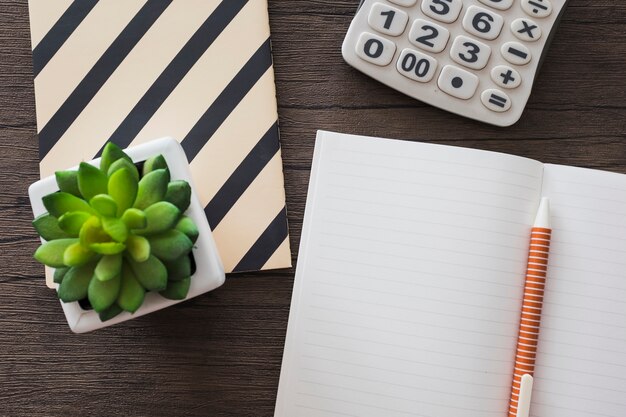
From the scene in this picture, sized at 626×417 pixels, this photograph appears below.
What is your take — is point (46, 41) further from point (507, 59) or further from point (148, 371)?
point (507, 59)

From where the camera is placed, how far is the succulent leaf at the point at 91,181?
0.41 meters

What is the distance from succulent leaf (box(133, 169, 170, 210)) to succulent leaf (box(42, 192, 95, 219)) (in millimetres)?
33

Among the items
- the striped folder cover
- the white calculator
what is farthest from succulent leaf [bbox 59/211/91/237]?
the white calculator

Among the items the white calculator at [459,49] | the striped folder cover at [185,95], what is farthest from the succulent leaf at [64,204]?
the white calculator at [459,49]

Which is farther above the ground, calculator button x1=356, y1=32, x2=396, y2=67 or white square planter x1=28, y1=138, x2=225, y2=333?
calculator button x1=356, y1=32, x2=396, y2=67

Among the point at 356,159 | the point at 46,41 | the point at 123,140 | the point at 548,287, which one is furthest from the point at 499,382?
the point at 46,41

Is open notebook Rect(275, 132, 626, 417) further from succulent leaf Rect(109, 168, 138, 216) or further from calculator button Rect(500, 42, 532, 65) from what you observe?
succulent leaf Rect(109, 168, 138, 216)

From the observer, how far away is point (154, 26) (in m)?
0.57

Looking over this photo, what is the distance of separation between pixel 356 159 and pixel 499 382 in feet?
0.80

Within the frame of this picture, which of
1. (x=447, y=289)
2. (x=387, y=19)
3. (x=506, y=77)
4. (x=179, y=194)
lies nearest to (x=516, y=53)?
(x=506, y=77)

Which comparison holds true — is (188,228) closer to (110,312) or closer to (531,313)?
(110,312)

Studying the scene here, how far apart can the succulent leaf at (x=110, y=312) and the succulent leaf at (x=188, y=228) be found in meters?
0.08

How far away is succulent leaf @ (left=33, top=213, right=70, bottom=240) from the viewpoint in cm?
43

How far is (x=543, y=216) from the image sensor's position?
54 centimetres
